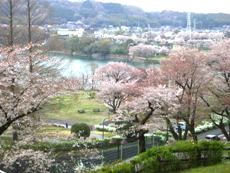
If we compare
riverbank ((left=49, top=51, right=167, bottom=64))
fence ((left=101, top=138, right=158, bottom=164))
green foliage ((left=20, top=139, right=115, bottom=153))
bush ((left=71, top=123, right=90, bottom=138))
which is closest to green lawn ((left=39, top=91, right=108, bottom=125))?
bush ((left=71, top=123, right=90, bottom=138))

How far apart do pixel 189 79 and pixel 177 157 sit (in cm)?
825

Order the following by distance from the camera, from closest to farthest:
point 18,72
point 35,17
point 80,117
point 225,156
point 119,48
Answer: point 18,72 → point 225,156 → point 35,17 → point 80,117 → point 119,48

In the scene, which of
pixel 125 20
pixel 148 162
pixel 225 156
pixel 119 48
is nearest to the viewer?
pixel 148 162

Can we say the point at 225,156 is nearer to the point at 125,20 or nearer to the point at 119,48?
the point at 119,48

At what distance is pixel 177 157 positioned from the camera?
14.5 metres

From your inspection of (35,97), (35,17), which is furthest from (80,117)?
(35,97)

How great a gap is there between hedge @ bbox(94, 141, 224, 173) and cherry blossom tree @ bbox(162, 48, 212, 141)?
5.58 meters

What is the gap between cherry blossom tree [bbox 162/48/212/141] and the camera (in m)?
21.2

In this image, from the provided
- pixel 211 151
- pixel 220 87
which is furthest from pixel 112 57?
Answer: pixel 211 151

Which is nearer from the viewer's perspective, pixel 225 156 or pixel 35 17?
pixel 225 156

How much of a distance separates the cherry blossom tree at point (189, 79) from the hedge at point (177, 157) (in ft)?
18.3

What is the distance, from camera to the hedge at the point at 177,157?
13258 millimetres

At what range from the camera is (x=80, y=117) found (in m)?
35.9

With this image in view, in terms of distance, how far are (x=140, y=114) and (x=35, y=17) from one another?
29.7 ft
